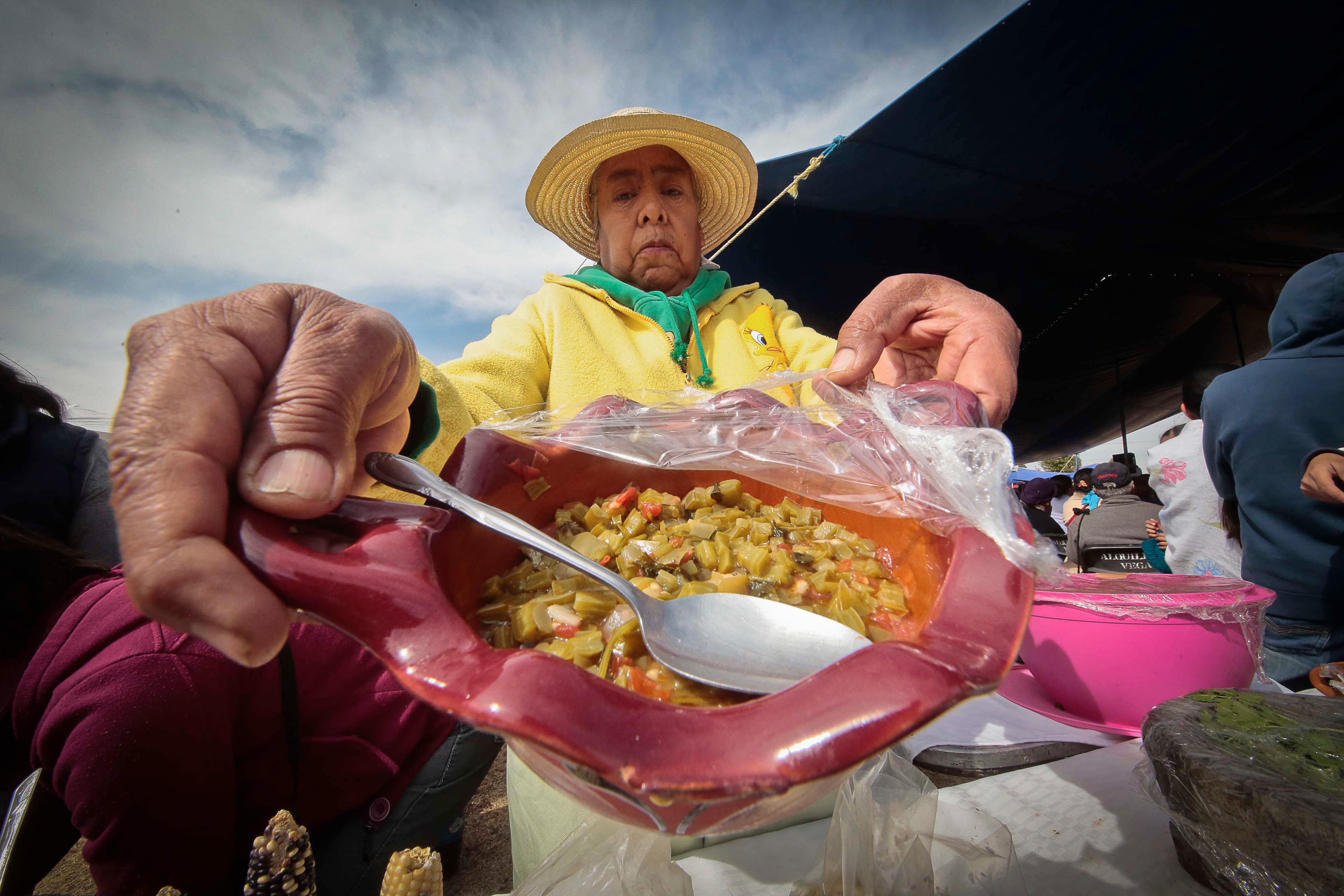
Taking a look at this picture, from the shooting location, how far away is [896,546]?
817 mm

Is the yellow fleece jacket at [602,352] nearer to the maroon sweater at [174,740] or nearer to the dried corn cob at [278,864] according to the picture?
the maroon sweater at [174,740]

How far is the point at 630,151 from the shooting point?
6.42 feet

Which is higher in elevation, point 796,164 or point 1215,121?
point 796,164

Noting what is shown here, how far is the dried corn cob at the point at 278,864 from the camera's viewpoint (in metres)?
0.85

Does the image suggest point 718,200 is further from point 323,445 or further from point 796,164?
point 796,164

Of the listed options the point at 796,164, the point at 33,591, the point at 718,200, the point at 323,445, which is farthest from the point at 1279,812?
the point at 796,164

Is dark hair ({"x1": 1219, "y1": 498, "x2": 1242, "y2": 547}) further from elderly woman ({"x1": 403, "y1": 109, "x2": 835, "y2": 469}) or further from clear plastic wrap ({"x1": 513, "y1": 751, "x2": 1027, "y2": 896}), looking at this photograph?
clear plastic wrap ({"x1": 513, "y1": 751, "x2": 1027, "y2": 896})

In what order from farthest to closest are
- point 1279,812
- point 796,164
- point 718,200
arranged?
point 796,164, point 718,200, point 1279,812

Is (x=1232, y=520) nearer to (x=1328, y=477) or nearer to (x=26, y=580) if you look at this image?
(x=1328, y=477)

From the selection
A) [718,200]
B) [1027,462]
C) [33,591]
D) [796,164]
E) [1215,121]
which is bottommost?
[1027,462]

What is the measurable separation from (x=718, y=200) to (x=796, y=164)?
9.89ft

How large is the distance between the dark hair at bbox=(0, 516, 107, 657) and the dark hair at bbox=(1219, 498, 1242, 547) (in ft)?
15.6

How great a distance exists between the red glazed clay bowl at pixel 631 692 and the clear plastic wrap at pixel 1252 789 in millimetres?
608

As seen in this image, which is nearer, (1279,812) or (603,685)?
(603,685)
